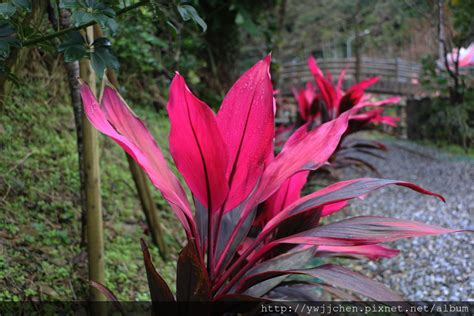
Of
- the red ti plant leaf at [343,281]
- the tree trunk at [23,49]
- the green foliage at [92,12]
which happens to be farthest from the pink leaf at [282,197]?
the tree trunk at [23,49]

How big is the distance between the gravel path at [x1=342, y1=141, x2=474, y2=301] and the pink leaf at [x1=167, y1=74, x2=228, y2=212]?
1.12m

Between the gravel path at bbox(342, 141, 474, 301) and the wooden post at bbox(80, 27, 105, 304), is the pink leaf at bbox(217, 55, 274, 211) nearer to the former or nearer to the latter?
the wooden post at bbox(80, 27, 105, 304)

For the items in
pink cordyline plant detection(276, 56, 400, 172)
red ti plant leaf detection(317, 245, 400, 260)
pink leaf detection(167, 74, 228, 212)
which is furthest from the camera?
pink cordyline plant detection(276, 56, 400, 172)

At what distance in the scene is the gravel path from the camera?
1.68 metres

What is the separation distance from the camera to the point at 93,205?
46.4 inches

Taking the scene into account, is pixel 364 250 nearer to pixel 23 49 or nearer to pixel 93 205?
pixel 93 205

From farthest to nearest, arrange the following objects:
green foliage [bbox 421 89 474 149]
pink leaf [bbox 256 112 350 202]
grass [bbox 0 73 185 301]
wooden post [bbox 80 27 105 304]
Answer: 1. green foliage [bbox 421 89 474 149]
2. grass [bbox 0 73 185 301]
3. wooden post [bbox 80 27 105 304]
4. pink leaf [bbox 256 112 350 202]

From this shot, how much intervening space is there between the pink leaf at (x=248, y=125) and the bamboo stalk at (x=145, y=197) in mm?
701

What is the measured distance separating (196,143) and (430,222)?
225 centimetres

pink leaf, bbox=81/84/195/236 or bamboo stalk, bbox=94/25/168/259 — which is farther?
bamboo stalk, bbox=94/25/168/259

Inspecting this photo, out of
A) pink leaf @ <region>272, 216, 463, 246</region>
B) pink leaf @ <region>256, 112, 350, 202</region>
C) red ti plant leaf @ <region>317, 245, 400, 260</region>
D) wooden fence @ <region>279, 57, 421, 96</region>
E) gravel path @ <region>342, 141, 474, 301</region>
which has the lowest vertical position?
gravel path @ <region>342, 141, 474, 301</region>

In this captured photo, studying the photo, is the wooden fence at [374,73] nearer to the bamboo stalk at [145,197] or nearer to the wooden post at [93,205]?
the bamboo stalk at [145,197]

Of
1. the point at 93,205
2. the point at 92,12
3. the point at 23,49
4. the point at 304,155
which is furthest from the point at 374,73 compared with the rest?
the point at 92,12

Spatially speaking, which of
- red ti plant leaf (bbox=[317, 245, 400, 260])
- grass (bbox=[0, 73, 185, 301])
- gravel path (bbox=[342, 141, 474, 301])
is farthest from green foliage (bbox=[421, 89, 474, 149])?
red ti plant leaf (bbox=[317, 245, 400, 260])
